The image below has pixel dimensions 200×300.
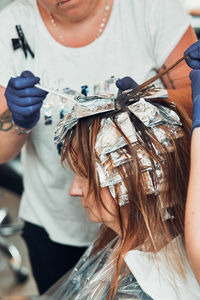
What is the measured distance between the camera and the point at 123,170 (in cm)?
110

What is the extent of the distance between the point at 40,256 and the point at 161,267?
0.61 metres

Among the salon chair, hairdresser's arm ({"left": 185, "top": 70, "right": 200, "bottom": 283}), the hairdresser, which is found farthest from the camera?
the salon chair

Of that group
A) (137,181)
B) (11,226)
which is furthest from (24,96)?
(11,226)

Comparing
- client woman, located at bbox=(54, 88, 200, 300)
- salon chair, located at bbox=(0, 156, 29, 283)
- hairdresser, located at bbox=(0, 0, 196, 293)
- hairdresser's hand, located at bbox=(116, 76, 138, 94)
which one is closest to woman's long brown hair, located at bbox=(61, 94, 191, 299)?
client woman, located at bbox=(54, 88, 200, 300)

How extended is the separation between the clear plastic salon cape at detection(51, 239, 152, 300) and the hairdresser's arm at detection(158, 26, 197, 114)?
48 cm

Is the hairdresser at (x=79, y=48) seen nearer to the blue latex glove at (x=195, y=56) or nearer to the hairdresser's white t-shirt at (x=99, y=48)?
the hairdresser's white t-shirt at (x=99, y=48)

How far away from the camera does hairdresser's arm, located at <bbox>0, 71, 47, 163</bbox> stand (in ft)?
3.91

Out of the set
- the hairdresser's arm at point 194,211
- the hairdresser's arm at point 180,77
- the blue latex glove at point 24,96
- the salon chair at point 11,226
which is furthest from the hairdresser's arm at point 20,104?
the salon chair at point 11,226

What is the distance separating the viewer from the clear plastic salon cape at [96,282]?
118 cm

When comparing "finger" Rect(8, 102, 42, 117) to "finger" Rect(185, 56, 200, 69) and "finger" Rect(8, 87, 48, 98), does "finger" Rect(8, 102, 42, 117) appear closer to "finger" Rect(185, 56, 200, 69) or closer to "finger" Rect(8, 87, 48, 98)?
"finger" Rect(8, 87, 48, 98)

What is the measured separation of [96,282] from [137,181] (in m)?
0.39

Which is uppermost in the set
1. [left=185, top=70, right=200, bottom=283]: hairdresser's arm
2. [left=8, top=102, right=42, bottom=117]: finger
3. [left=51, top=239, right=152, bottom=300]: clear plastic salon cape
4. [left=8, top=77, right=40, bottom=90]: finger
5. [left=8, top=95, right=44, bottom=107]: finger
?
[left=8, top=77, right=40, bottom=90]: finger

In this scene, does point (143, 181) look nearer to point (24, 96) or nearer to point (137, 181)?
point (137, 181)

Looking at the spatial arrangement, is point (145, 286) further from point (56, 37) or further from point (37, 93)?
point (56, 37)
